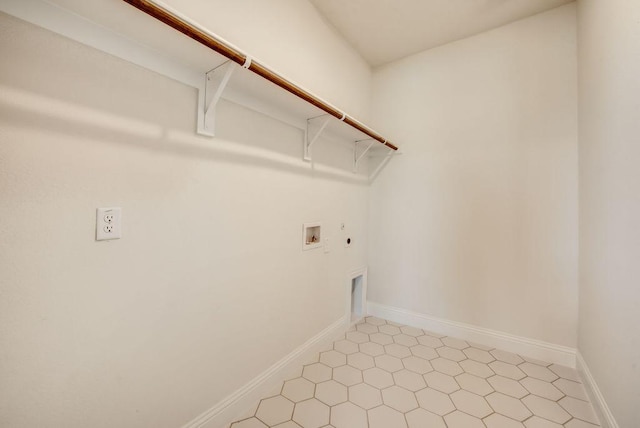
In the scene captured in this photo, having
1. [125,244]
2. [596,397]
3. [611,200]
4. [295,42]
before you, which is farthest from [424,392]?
[295,42]

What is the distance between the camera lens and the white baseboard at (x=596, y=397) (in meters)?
1.28

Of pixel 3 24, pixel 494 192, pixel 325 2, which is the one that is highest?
pixel 325 2

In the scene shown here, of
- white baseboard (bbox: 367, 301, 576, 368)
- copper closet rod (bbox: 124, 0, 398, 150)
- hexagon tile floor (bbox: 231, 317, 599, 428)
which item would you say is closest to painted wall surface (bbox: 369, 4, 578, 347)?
white baseboard (bbox: 367, 301, 576, 368)

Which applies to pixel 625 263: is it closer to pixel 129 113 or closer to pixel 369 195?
pixel 369 195

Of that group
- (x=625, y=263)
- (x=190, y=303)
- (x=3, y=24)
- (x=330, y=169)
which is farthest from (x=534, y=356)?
(x=3, y=24)

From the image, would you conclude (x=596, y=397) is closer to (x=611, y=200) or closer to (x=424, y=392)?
(x=424, y=392)

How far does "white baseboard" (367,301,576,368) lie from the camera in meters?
1.91

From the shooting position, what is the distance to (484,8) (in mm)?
1947

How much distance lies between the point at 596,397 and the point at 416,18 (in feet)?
9.14

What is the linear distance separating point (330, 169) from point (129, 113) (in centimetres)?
140

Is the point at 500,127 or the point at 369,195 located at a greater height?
the point at 500,127

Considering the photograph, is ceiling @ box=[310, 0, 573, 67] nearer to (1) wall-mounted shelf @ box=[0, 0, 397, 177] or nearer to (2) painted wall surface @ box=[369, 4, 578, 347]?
(2) painted wall surface @ box=[369, 4, 578, 347]

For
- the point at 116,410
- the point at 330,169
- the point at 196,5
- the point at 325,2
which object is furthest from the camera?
the point at 330,169

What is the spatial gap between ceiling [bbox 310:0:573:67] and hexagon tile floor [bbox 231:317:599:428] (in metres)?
2.66
